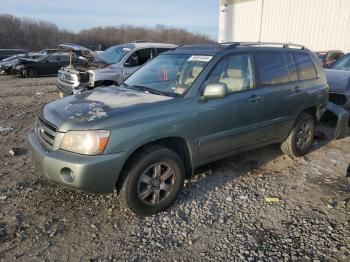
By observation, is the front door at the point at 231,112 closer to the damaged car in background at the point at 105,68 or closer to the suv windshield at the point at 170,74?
the suv windshield at the point at 170,74

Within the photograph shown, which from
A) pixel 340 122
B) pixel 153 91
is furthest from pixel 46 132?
pixel 340 122

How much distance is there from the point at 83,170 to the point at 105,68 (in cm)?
645

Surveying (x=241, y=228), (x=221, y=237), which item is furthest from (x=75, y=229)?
(x=241, y=228)

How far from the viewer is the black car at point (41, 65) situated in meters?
18.0

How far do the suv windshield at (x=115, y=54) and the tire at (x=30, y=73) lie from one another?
9.32 meters

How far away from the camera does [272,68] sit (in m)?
4.67

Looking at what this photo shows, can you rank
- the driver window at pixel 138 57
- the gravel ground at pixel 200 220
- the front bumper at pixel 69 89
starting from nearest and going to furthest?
the gravel ground at pixel 200 220 → the front bumper at pixel 69 89 → the driver window at pixel 138 57

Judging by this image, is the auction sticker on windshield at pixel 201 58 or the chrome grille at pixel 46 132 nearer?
the chrome grille at pixel 46 132

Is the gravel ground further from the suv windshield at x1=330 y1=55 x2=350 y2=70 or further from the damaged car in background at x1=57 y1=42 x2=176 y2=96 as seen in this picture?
the suv windshield at x1=330 y1=55 x2=350 y2=70

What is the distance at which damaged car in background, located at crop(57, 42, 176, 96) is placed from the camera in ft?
28.7

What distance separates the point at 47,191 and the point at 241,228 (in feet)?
7.67

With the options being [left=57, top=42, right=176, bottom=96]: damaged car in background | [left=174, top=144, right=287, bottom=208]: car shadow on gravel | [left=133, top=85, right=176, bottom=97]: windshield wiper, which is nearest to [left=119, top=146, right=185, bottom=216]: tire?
[left=174, top=144, right=287, bottom=208]: car shadow on gravel

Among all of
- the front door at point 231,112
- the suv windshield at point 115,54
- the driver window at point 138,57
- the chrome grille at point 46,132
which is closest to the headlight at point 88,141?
the chrome grille at point 46,132

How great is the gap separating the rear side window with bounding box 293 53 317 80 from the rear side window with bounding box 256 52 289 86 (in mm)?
371
